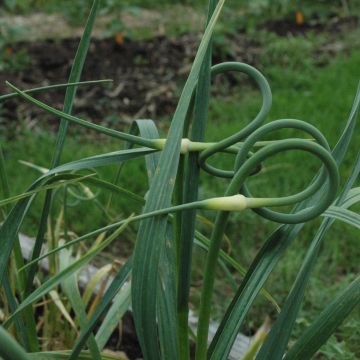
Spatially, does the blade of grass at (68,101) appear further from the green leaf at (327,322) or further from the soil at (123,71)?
the soil at (123,71)

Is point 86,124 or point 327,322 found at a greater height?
point 86,124

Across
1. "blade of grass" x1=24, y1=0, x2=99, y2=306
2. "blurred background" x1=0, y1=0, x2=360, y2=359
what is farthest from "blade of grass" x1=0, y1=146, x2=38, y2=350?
"blurred background" x1=0, y1=0, x2=360, y2=359

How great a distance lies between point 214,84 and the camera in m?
4.07

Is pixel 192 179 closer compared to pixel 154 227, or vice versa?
pixel 154 227

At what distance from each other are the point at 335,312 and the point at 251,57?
3.55 meters

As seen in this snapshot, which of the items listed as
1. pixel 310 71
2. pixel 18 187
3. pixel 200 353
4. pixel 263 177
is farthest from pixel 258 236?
pixel 310 71

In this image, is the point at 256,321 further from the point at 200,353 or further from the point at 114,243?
the point at 200,353

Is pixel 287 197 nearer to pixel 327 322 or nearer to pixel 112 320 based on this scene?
pixel 327 322

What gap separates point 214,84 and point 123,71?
57cm

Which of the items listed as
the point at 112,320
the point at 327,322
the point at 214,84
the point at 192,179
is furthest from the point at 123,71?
the point at 327,322

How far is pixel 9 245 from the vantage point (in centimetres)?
102

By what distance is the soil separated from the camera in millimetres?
3748

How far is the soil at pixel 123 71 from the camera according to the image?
12.3ft

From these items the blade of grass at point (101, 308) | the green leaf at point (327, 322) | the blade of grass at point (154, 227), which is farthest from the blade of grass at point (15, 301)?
the green leaf at point (327, 322)
